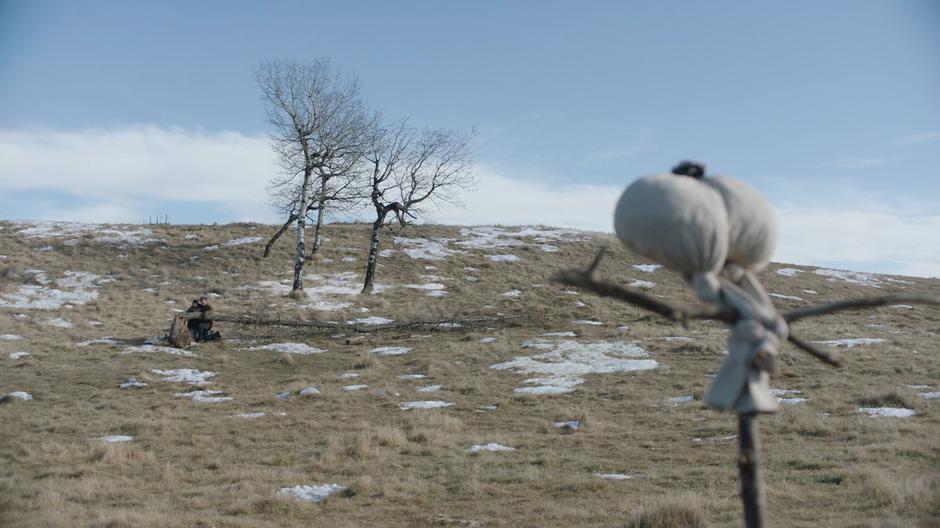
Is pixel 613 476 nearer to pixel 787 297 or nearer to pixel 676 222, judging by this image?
pixel 676 222

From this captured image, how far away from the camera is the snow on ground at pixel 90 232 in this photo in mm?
41219

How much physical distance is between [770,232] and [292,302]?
2788cm

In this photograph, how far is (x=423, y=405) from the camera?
1591 centimetres

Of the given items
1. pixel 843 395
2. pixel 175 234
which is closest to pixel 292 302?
pixel 175 234

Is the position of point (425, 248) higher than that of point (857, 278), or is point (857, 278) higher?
point (425, 248)

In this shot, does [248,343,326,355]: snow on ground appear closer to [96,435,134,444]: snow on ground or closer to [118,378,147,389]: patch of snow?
[118,378,147,389]: patch of snow

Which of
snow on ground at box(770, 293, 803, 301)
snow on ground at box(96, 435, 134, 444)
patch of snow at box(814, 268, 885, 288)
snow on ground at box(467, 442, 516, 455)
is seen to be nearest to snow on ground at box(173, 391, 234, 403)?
snow on ground at box(96, 435, 134, 444)

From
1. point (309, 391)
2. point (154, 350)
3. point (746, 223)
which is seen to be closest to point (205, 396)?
point (309, 391)

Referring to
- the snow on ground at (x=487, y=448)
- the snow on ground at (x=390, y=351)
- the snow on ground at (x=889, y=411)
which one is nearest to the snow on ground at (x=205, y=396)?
the snow on ground at (x=390, y=351)

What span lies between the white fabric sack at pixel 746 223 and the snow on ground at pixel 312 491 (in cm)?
749

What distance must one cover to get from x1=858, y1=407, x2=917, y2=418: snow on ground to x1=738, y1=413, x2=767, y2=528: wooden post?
38.0 ft

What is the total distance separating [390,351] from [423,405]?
7363 millimetres

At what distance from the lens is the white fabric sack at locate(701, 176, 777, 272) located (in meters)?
3.73

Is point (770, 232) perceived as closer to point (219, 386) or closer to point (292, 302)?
point (219, 386)
